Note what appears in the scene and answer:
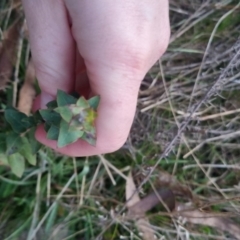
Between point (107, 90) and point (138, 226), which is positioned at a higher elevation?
point (107, 90)

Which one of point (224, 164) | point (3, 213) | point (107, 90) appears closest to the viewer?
point (107, 90)

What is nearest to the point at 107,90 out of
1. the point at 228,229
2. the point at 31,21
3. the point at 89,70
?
the point at 89,70

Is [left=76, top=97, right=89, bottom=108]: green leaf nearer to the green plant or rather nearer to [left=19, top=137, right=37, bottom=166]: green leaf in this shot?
the green plant

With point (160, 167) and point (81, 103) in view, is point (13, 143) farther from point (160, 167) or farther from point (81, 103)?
point (160, 167)

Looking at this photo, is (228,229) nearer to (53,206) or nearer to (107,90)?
(53,206)

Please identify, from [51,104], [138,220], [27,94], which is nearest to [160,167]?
[138,220]

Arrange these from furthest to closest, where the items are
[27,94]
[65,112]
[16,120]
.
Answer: [27,94]
[16,120]
[65,112]

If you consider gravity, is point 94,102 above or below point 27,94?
above

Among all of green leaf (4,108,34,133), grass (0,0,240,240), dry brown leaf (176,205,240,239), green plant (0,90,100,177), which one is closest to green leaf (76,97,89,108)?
green plant (0,90,100,177)

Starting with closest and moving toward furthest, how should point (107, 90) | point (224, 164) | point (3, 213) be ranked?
point (107, 90), point (3, 213), point (224, 164)
